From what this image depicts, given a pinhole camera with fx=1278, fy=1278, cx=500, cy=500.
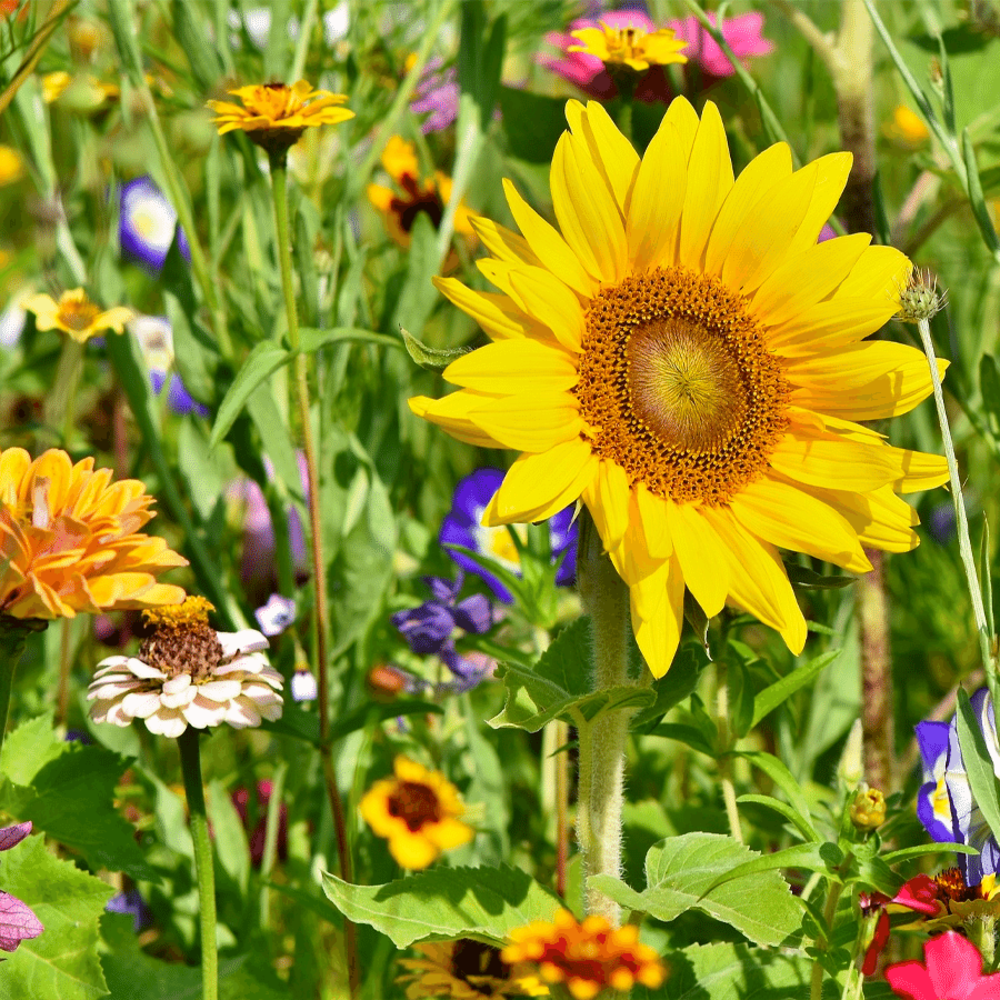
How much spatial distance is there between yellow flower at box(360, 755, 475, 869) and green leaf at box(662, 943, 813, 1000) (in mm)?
185

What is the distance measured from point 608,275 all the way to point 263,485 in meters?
0.48

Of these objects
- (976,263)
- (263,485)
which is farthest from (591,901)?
(976,263)

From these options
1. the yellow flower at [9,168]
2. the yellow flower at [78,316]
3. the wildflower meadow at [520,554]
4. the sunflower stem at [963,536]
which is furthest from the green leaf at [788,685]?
the yellow flower at [9,168]

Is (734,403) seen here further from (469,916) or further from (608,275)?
(469,916)

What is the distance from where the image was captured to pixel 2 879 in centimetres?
79

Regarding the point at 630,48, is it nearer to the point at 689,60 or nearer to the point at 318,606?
the point at 689,60

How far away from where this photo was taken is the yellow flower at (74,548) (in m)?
0.66

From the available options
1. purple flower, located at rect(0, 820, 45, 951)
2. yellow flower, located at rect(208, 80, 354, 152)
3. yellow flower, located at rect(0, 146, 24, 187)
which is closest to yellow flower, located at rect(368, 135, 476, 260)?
yellow flower, located at rect(208, 80, 354, 152)

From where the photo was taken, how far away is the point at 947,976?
0.67m

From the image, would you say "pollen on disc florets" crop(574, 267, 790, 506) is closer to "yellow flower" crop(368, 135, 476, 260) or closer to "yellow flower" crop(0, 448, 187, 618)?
"yellow flower" crop(0, 448, 187, 618)

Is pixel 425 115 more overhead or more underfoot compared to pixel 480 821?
more overhead

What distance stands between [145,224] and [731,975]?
1.62 meters

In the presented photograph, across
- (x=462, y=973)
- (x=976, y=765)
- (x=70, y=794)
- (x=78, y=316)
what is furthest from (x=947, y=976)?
(x=78, y=316)

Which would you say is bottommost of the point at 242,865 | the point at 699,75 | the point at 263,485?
the point at 242,865
